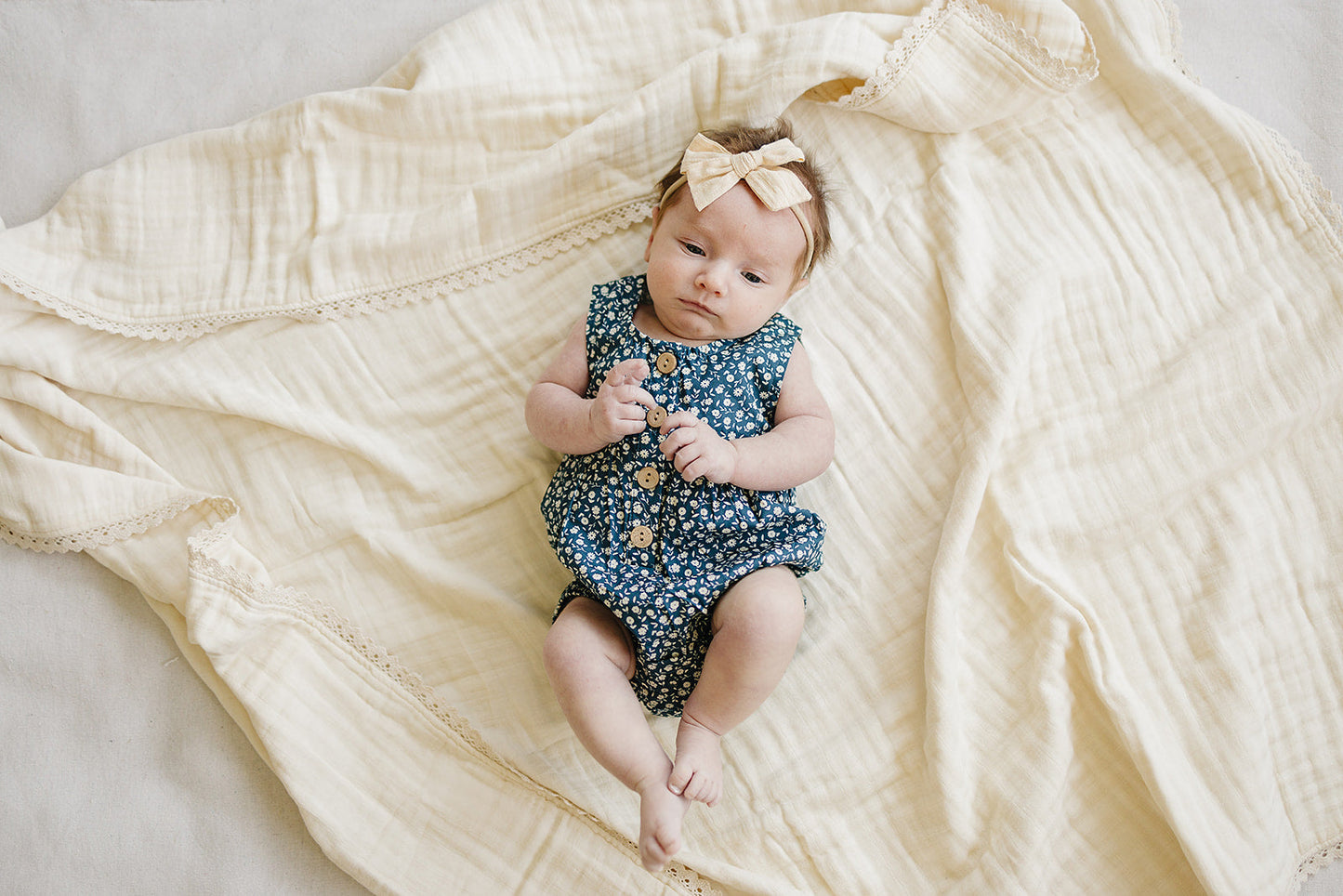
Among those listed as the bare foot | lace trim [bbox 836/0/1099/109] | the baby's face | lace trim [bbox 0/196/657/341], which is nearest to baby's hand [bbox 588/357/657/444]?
the baby's face

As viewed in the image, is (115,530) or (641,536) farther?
(115,530)

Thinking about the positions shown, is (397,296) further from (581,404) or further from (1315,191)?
(1315,191)

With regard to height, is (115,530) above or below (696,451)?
below

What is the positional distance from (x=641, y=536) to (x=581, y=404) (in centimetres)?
21

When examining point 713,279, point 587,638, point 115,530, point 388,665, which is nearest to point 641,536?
point 587,638

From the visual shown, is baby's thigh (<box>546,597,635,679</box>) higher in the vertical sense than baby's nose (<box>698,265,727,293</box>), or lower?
lower

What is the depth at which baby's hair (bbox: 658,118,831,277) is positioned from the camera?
1356 millimetres

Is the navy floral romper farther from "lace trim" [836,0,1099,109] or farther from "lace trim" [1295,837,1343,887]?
"lace trim" [1295,837,1343,887]

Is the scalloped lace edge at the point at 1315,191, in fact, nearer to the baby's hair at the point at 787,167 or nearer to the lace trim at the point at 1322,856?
the baby's hair at the point at 787,167

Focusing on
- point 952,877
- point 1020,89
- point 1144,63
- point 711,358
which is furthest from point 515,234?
point 952,877

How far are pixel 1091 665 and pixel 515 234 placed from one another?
1.14 meters

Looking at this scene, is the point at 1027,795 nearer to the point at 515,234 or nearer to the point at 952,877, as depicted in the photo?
the point at 952,877

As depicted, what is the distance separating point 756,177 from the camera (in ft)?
4.17

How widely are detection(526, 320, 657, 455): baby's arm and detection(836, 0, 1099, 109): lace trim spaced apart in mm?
620
